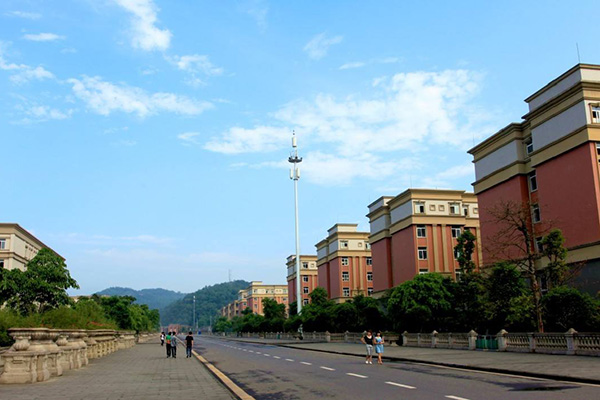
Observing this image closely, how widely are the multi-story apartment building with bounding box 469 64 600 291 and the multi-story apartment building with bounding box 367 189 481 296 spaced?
639 inches

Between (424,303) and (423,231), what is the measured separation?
1927 cm

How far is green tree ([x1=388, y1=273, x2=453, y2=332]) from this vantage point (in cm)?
3994

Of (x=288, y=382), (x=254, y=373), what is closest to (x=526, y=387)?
(x=288, y=382)

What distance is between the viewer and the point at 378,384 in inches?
575

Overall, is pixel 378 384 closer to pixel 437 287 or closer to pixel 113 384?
pixel 113 384

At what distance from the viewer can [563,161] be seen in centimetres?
3503

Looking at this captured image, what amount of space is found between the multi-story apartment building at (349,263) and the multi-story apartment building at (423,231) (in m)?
20.4

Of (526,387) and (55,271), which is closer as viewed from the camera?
(526,387)

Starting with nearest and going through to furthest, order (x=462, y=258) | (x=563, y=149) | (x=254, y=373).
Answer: (x=254, y=373) < (x=563, y=149) < (x=462, y=258)

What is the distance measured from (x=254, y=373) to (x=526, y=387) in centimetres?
987

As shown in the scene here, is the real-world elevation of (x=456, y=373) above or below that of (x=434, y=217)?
below

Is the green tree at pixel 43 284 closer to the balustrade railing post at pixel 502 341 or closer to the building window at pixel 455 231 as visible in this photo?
the balustrade railing post at pixel 502 341

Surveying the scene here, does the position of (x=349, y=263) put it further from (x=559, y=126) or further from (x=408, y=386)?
(x=408, y=386)

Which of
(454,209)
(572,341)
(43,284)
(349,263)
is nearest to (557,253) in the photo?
(572,341)
